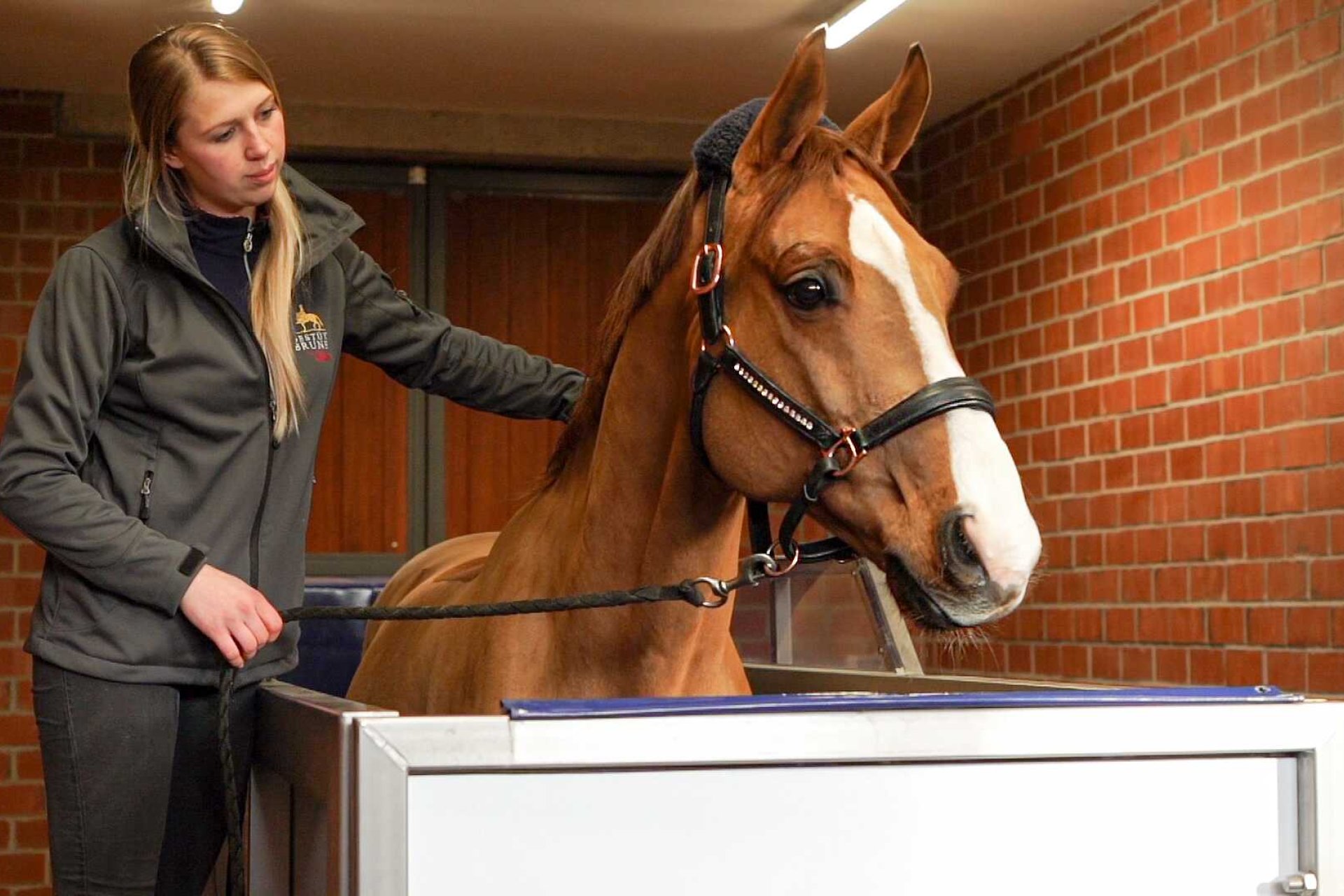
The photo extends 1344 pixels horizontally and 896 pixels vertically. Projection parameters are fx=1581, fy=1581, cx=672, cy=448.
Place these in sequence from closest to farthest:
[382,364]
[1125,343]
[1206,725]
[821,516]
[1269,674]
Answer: [1206,725] < [821,516] < [382,364] < [1269,674] < [1125,343]

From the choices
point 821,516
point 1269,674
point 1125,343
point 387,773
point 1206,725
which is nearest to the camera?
point 387,773

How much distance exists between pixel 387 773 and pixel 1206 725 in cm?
52

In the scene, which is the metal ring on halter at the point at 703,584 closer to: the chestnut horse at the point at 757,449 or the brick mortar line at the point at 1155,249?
the chestnut horse at the point at 757,449

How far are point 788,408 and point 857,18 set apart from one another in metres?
3.68

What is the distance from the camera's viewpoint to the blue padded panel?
3148 mm

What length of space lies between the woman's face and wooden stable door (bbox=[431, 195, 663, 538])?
4.54 m

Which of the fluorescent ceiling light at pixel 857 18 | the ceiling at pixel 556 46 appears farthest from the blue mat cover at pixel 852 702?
the ceiling at pixel 556 46

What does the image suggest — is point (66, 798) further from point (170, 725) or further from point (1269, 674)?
point (1269, 674)

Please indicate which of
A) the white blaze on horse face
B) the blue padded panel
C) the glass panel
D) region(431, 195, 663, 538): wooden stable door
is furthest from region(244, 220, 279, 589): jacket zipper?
region(431, 195, 663, 538): wooden stable door

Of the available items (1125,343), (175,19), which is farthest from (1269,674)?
(175,19)

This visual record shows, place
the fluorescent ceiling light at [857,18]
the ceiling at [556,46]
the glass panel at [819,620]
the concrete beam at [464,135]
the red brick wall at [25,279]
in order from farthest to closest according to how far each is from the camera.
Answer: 1. the concrete beam at [464,135]
2. the red brick wall at [25,279]
3. the ceiling at [556,46]
4. the fluorescent ceiling light at [857,18]
5. the glass panel at [819,620]

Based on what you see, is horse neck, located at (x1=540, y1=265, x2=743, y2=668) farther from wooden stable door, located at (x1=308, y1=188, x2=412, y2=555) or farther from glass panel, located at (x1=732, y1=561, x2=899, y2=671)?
wooden stable door, located at (x1=308, y1=188, x2=412, y2=555)

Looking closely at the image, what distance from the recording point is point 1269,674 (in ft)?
14.3

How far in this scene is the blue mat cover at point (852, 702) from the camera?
0.92 meters
